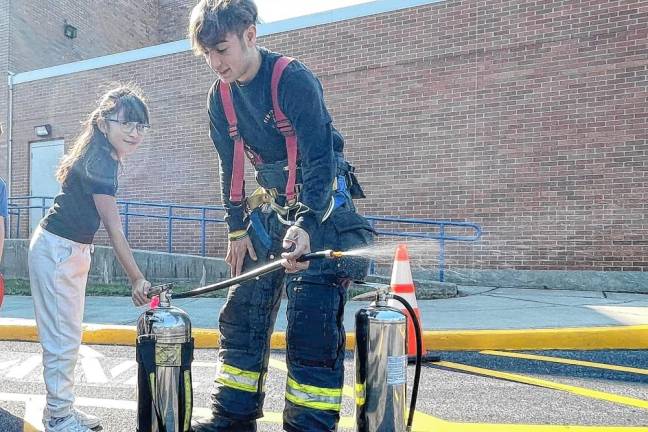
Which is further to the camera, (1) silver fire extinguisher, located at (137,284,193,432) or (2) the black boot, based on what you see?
(2) the black boot

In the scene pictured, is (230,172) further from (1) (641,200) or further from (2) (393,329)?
(1) (641,200)

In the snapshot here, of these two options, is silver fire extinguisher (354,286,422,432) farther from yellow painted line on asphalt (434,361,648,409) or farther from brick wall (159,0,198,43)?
brick wall (159,0,198,43)

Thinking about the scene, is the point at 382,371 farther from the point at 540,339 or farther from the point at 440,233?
the point at 440,233

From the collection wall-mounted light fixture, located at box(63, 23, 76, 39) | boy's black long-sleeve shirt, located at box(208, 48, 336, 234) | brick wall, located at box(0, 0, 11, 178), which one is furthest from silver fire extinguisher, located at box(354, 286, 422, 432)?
wall-mounted light fixture, located at box(63, 23, 76, 39)

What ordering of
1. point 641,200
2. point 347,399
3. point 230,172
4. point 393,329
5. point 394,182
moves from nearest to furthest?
1. point 393,329
2. point 230,172
3. point 347,399
4. point 641,200
5. point 394,182

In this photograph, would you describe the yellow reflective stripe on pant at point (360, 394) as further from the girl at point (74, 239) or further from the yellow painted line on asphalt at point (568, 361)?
the yellow painted line on asphalt at point (568, 361)

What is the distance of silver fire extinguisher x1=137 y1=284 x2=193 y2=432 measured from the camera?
235cm

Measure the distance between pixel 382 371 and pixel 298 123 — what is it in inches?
44.1

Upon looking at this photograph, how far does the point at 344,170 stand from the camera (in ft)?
8.59

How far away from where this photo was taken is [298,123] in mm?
2328

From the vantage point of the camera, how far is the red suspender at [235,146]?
103 inches

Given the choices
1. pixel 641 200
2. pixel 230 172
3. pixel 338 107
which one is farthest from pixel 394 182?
pixel 230 172

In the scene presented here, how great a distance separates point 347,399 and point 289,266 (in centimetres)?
187

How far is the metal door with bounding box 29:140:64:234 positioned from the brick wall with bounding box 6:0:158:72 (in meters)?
2.57
